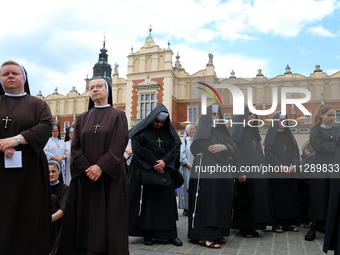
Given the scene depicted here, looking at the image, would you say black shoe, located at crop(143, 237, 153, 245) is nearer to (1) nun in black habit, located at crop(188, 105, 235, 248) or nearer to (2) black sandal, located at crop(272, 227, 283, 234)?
(1) nun in black habit, located at crop(188, 105, 235, 248)

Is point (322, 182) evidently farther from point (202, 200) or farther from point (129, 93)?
point (129, 93)

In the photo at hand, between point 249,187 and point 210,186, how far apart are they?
90 centimetres

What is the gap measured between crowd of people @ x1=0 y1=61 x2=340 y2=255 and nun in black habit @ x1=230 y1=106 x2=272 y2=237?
0.05 feet

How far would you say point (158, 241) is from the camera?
4.02m

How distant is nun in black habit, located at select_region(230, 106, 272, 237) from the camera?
4277 mm

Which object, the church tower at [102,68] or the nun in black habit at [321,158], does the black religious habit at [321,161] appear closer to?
the nun in black habit at [321,158]

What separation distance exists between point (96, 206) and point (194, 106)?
27005mm

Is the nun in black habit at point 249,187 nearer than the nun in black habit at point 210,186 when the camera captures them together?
No

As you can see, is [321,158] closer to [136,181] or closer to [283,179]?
[283,179]

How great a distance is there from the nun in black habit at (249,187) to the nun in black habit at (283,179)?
0.28 meters

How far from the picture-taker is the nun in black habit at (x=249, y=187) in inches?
168

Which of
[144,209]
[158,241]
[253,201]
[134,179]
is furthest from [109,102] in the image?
[253,201]

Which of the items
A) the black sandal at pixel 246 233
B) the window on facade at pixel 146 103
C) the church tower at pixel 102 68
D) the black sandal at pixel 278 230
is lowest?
the black sandal at pixel 278 230

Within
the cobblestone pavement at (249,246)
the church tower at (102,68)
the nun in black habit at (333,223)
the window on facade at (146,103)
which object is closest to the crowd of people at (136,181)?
the nun in black habit at (333,223)
